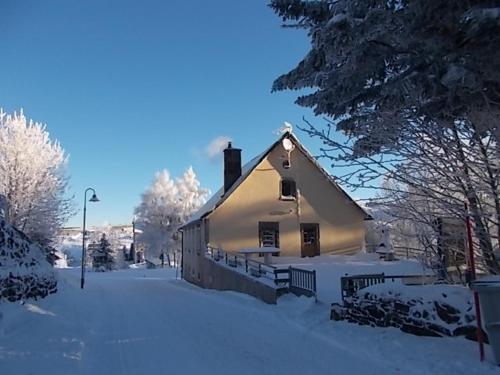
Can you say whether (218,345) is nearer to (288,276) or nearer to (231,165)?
(288,276)

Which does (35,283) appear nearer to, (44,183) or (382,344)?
(382,344)

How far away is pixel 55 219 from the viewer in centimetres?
3036

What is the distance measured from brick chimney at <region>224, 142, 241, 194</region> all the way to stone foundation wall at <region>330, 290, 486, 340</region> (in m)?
18.8

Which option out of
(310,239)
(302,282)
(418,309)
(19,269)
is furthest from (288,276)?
(310,239)

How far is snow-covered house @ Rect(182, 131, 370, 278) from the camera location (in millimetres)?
26641

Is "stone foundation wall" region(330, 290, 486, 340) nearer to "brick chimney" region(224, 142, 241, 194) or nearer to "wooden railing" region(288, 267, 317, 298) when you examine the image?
"wooden railing" region(288, 267, 317, 298)

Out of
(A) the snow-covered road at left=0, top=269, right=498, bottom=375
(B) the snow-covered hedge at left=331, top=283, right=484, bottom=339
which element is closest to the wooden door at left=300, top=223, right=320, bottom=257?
(A) the snow-covered road at left=0, top=269, right=498, bottom=375

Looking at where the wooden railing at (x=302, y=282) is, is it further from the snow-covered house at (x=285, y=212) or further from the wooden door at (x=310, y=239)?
the wooden door at (x=310, y=239)

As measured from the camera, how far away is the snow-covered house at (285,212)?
2664 cm

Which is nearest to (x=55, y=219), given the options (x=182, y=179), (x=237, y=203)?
(x=237, y=203)

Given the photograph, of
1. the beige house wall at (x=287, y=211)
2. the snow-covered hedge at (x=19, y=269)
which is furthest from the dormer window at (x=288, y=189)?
the snow-covered hedge at (x=19, y=269)

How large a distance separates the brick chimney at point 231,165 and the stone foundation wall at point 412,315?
61.5ft

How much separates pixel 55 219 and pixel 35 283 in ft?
50.7

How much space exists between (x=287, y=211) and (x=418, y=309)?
18.5 meters
